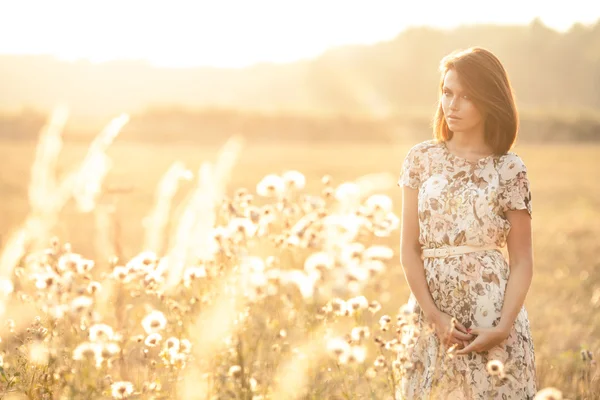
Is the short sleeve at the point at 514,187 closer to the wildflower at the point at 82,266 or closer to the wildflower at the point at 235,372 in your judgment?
the wildflower at the point at 235,372

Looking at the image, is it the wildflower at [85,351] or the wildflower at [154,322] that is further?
the wildflower at [154,322]

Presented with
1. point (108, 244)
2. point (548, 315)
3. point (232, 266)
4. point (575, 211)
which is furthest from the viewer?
point (575, 211)

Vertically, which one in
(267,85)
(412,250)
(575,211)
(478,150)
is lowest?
(575,211)

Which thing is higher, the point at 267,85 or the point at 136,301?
the point at 267,85

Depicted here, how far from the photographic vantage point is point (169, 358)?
2.89 metres

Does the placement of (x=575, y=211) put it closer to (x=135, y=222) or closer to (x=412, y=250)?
(x=135, y=222)

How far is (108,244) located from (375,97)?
74.8 meters

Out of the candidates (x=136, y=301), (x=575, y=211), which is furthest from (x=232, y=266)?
(x=575, y=211)

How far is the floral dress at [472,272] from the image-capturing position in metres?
3.11

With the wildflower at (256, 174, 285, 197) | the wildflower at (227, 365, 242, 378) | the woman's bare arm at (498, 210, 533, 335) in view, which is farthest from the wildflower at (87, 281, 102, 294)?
the woman's bare arm at (498, 210, 533, 335)

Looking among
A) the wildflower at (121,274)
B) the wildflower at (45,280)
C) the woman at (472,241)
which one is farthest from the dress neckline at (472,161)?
the wildflower at (45,280)

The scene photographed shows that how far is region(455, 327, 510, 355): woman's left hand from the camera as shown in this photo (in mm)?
3012

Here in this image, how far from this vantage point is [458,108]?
333 centimetres

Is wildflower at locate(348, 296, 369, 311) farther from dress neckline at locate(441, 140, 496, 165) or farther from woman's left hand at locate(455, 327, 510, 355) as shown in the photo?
dress neckline at locate(441, 140, 496, 165)
